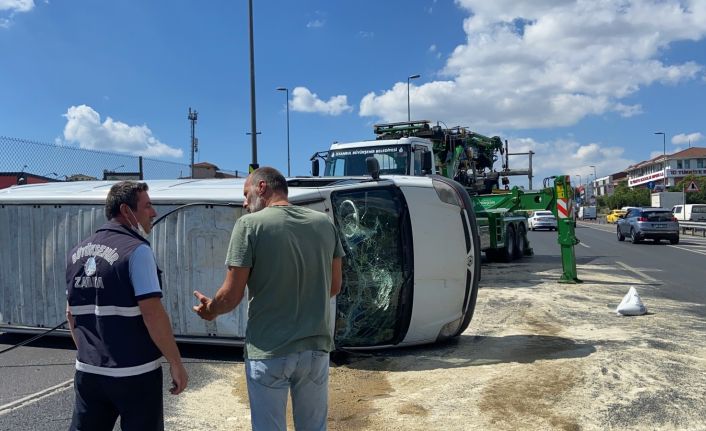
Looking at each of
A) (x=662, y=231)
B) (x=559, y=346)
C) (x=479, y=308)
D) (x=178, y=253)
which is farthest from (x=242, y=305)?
(x=662, y=231)

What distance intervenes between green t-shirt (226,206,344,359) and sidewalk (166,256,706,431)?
194 centimetres

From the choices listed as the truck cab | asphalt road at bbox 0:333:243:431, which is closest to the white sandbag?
the truck cab

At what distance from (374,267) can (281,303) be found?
145 inches

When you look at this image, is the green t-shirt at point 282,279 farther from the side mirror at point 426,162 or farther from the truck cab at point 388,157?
the side mirror at point 426,162

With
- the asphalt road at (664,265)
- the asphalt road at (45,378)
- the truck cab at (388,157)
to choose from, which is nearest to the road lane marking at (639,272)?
the asphalt road at (664,265)

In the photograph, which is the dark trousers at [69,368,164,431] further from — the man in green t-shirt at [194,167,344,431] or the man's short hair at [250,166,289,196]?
the man's short hair at [250,166,289,196]

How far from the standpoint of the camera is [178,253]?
6.42 m

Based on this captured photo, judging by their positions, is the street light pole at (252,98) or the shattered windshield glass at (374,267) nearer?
the shattered windshield glass at (374,267)

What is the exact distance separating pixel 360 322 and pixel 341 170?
254 inches

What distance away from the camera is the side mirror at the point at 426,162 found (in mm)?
11922

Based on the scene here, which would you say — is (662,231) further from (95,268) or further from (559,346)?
(95,268)

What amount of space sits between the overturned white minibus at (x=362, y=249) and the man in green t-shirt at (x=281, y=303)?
3.15 metres

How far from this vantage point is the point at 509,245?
58.1 ft

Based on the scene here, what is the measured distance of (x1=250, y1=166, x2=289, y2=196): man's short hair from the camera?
297cm
